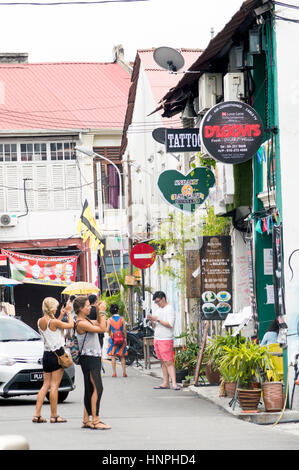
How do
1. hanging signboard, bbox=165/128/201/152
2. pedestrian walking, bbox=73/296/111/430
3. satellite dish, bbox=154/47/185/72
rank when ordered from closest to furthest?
pedestrian walking, bbox=73/296/111/430, hanging signboard, bbox=165/128/201/152, satellite dish, bbox=154/47/185/72

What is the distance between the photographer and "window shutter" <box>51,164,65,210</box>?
44.2 meters

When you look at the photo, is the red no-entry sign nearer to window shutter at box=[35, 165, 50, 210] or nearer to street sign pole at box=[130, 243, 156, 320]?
street sign pole at box=[130, 243, 156, 320]

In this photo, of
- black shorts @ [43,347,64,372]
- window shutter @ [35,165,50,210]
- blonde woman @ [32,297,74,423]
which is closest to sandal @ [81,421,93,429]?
blonde woman @ [32,297,74,423]

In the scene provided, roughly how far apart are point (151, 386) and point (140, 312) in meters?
13.5

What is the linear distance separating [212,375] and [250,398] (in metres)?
4.78

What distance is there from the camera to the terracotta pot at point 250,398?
47.2 feet

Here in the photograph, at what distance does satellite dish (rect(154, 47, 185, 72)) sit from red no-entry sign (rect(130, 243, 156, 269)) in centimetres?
681

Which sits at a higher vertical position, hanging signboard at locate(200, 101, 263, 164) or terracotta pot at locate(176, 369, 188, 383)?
hanging signboard at locate(200, 101, 263, 164)

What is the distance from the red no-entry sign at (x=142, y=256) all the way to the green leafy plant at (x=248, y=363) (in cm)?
1134

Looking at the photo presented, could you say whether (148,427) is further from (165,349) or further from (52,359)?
(165,349)

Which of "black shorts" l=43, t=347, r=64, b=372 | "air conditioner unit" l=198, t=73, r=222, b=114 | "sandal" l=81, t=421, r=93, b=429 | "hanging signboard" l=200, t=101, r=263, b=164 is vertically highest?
"air conditioner unit" l=198, t=73, r=222, b=114

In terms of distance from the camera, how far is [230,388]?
16.5m

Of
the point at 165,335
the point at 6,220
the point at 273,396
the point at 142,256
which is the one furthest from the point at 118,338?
the point at 6,220
